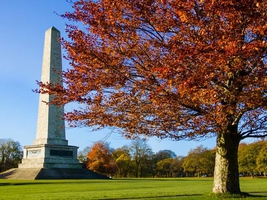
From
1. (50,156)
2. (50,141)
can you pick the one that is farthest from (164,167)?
(50,141)

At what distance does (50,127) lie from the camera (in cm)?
5256

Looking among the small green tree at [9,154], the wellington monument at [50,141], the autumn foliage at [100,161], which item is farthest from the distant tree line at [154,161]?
the wellington monument at [50,141]

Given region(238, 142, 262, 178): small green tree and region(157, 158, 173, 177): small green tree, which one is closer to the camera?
region(238, 142, 262, 178): small green tree

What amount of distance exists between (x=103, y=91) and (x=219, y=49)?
16.6 ft

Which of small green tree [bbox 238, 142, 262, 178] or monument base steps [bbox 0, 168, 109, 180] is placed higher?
small green tree [bbox 238, 142, 262, 178]

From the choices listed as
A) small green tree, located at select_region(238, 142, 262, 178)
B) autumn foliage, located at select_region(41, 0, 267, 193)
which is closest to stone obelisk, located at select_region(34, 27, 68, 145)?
autumn foliage, located at select_region(41, 0, 267, 193)

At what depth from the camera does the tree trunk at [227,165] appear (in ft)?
46.6

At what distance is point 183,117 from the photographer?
1312 centimetres

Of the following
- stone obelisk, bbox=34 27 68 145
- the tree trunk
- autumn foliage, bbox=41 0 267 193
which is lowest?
the tree trunk

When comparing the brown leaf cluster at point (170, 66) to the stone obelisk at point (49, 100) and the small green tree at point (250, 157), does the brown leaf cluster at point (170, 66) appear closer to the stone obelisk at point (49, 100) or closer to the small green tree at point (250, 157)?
the stone obelisk at point (49, 100)

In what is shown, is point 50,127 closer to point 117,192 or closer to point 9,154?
point 117,192

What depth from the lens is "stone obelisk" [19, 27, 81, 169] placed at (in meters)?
52.0

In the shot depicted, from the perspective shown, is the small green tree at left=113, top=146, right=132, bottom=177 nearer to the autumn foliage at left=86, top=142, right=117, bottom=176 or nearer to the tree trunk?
the autumn foliage at left=86, top=142, right=117, bottom=176

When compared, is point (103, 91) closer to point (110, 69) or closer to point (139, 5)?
point (110, 69)
